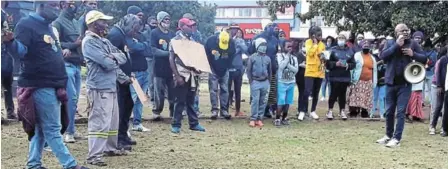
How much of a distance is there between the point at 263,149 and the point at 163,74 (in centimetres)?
286

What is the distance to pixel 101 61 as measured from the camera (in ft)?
20.0

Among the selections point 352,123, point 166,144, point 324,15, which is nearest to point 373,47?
point 352,123

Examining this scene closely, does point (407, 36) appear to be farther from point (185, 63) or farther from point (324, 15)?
point (324, 15)

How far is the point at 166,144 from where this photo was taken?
7.69m

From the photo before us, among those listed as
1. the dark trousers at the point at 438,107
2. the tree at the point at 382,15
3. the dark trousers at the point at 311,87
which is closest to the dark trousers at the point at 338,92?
the dark trousers at the point at 311,87

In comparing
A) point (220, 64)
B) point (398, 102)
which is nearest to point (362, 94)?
point (220, 64)

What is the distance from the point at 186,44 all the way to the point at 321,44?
10.4ft

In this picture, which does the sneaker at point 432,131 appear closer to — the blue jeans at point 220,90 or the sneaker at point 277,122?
the sneaker at point 277,122

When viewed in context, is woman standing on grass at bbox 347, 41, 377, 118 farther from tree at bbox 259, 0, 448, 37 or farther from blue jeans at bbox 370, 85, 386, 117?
tree at bbox 259, 0, 448, 37

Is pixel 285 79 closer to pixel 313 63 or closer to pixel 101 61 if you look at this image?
pixel 313 63

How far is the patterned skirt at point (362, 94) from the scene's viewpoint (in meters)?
11.5

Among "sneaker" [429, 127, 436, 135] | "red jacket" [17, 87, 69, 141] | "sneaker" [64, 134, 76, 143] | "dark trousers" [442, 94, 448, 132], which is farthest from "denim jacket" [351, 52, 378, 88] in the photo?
"red jacket" [17, 87, 69, 141]

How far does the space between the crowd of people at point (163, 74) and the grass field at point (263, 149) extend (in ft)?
1.10

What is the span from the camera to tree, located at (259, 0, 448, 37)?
1474 cm
